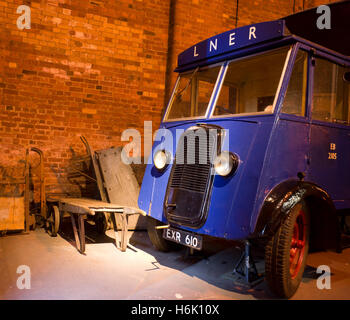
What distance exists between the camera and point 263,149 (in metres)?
3.53

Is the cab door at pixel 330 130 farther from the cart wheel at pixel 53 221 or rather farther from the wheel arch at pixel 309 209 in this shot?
the cart wheel at pixel 53 221

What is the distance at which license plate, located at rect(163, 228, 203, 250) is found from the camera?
3683 millimetres

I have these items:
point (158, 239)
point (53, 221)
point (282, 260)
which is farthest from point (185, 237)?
point (53, 221)

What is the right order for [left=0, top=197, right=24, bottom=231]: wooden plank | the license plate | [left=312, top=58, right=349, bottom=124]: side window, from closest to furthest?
the license plate → [left=312, top=58, right=349, bottom=124]: side window → [left=0, top=197, right=24, bottom=231]: wooden plank

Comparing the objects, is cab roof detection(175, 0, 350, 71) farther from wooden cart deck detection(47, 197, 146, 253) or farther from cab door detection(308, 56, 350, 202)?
wooden cart deck detection(47, 197, 146, 253)

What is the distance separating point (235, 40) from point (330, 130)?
1524mm

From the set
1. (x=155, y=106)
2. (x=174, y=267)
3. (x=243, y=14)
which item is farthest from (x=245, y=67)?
(x=243, y=14)

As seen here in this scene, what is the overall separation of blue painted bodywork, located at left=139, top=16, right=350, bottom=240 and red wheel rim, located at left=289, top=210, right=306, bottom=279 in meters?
0.48

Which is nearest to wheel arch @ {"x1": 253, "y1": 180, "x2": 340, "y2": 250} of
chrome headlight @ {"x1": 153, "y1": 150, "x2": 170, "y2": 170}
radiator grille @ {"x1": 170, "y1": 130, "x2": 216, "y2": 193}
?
radiator grille @ {"x1": 170, "y1": 130, "x2": 216, "y2": 193}

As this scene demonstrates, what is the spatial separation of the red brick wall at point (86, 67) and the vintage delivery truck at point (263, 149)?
266cm

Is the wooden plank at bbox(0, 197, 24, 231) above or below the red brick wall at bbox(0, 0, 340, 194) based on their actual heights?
below

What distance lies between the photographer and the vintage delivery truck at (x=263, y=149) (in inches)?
137

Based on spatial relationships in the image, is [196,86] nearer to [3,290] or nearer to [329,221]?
[329,221]

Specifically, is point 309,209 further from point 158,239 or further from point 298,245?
point 158,239
